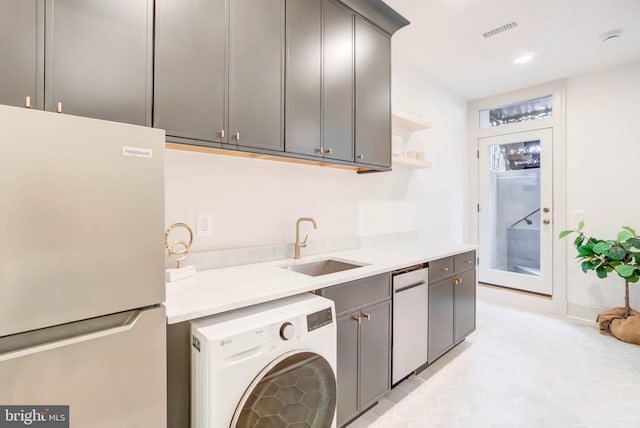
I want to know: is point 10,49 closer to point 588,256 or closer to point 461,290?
point 461,290

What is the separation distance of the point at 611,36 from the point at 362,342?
3421 mm

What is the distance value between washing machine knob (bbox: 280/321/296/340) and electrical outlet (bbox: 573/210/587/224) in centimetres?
388

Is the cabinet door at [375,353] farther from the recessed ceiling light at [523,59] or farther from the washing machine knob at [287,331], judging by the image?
the recessed ceiling light at [523,59]

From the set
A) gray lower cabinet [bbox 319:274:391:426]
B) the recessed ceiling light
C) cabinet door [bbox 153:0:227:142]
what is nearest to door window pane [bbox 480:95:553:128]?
the recessed ceiling light

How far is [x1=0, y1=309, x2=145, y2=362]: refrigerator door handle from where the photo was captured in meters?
0.77

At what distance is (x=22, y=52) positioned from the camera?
97 cm

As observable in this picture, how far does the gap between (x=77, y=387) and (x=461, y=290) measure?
8.58 ft

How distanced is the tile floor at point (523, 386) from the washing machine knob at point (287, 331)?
Answer: 38.5 inches

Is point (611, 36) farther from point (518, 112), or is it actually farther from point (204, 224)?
point (204, 224)

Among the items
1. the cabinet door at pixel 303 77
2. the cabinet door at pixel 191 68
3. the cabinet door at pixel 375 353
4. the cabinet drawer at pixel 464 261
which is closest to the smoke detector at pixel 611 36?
the cabinet drawer at pixel 464 261

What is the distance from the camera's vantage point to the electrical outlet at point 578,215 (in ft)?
11.2

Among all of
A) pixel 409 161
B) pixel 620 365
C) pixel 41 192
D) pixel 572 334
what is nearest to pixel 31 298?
pixel 41 192

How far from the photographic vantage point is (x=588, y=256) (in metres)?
3.04

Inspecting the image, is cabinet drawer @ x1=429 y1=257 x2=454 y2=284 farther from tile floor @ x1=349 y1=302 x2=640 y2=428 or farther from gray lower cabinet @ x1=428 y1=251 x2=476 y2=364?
tile floor @ x1=349 y1=302 x2=640 y2=428
